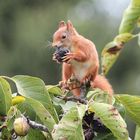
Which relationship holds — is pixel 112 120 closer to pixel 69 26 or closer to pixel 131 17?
pixel 131 17

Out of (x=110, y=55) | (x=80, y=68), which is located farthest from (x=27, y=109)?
(x=80, y=68)

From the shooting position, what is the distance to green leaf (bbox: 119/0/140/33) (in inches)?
91.9

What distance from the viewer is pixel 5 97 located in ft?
6.16

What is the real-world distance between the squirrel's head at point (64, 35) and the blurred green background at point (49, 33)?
1276 cm

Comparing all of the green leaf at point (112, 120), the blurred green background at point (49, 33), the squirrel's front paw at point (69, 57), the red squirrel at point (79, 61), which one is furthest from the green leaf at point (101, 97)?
the blurred green background at point (49, 33)

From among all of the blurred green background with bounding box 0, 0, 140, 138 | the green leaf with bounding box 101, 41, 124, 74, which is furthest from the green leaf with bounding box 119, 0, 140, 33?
the blurred green background with bounding box 0, 0, 140, 138

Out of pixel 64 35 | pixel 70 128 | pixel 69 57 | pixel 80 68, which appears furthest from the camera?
pixel 64 35

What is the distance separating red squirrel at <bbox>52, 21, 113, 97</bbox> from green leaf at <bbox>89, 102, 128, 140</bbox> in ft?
1.91

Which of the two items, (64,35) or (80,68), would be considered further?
(64,35)

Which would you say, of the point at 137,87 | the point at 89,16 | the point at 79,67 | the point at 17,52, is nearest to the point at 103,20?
the point at 89,16

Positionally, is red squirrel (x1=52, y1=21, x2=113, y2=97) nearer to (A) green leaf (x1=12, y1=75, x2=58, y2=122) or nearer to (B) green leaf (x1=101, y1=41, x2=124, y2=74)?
(B) green leaf (x1=101, y1=41, x2=124, y2=74)

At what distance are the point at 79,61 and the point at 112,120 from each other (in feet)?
3.33

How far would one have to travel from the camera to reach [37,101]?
187cm

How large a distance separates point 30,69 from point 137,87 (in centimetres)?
312
